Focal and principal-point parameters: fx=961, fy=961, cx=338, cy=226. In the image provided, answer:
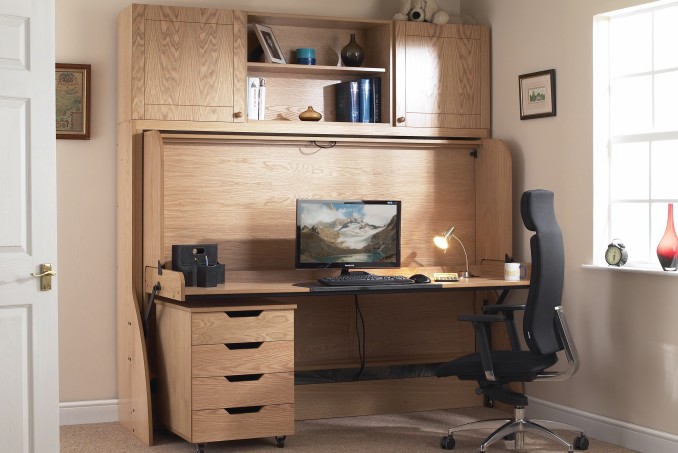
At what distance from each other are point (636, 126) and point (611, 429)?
57.0 inches

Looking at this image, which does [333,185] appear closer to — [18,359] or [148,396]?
[148,396]

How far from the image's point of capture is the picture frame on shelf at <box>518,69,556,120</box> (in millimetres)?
4922

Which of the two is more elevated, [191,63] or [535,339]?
[191,63]

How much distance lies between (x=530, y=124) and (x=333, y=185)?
1.10 m

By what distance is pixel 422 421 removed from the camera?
5059 mm

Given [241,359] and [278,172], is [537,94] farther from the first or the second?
[241,359]

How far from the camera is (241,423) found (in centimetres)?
439

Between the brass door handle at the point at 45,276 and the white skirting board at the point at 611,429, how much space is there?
265cm

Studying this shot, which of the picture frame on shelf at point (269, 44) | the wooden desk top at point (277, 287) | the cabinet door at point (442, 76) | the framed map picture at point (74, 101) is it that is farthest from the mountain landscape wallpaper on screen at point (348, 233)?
the framed map picture at point (74, 101)

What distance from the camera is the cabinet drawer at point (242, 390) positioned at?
434cm

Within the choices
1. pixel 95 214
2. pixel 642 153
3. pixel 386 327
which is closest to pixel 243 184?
pixel 95 214

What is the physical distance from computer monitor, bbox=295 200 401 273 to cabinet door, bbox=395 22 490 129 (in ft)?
1.82

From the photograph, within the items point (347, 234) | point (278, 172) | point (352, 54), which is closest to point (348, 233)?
point (347, 234)

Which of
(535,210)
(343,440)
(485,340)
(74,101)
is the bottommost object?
(343,440)
